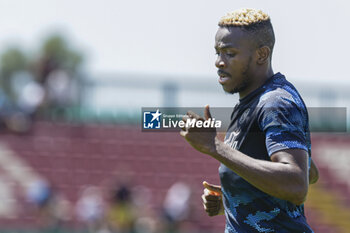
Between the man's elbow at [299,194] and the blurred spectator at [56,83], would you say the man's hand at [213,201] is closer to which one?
the man's elbow at [299,194]

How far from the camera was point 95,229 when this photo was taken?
14.3 m

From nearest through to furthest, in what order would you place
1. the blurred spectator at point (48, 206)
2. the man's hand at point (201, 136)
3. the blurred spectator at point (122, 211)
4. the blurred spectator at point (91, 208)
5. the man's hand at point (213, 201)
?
1. the man's hand at point (201, 136)
2. the man's hand at point (213, 201)
3. the blurred spectator at point (122, 211)
4. the blurred spectator at point (91, 208)
5. the blurred spectator at point (48, 206)

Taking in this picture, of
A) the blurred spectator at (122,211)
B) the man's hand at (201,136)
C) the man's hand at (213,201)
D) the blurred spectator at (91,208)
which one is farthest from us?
the blurred spectator at (91,208)

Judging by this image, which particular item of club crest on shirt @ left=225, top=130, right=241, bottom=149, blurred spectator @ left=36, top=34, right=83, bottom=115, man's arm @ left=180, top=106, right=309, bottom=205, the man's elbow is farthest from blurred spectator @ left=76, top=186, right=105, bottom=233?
the man's elbow

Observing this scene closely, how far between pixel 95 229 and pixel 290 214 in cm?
1119

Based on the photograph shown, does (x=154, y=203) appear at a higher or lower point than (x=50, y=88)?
lower

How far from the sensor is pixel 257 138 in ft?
11.2

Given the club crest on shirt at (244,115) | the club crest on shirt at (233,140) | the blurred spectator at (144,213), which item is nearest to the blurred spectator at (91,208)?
the blurred spectator at (144,213)

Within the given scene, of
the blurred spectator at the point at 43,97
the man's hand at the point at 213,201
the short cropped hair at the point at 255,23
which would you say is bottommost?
the blurred spectator at the point at 43,97

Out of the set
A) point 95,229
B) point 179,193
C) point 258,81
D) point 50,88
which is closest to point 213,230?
point 179,193

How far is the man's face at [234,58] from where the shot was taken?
3.48 metres

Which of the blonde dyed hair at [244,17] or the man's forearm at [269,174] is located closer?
the man's forearm at [269,174]

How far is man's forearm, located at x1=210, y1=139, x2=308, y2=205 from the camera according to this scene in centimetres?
313

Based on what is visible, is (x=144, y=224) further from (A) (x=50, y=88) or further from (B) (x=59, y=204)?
(A) (x=50, y=88)
